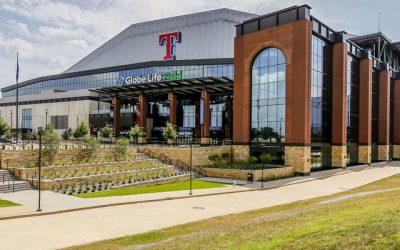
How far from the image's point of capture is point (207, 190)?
35.4 metres

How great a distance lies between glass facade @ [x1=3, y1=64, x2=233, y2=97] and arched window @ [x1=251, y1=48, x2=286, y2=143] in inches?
1011

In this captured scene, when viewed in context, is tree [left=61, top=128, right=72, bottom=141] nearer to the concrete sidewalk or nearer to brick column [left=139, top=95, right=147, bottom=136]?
brick column [left=139, top=95, right=147, bottom=136]

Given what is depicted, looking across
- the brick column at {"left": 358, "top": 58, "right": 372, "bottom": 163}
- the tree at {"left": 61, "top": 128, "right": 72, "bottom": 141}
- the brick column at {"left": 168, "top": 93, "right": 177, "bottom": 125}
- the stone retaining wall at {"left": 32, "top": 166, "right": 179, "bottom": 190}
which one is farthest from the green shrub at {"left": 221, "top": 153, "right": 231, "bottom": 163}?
the tree at {"left": 61, "top": 128, "right": 72, "bottom": 141}

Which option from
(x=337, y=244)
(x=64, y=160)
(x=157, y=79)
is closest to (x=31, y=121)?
(x=157, y=79)

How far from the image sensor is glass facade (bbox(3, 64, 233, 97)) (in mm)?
80000

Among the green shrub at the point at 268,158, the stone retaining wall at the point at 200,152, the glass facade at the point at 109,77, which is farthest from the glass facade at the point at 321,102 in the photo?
the glass facade at the point at 109,77

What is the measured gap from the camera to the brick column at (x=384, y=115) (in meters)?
75.9

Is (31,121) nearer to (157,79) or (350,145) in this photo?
(157,79)

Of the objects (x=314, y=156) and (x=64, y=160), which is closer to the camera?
(x=64, y=160)

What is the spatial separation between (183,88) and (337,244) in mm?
59928

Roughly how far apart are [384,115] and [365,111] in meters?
13.4

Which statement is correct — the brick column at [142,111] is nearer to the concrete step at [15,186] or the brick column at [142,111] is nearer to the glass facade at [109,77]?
the glass facade at [109,77]

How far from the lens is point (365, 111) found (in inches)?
2616

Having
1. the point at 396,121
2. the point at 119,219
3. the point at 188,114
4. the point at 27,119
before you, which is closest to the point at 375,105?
the point at 396,121
